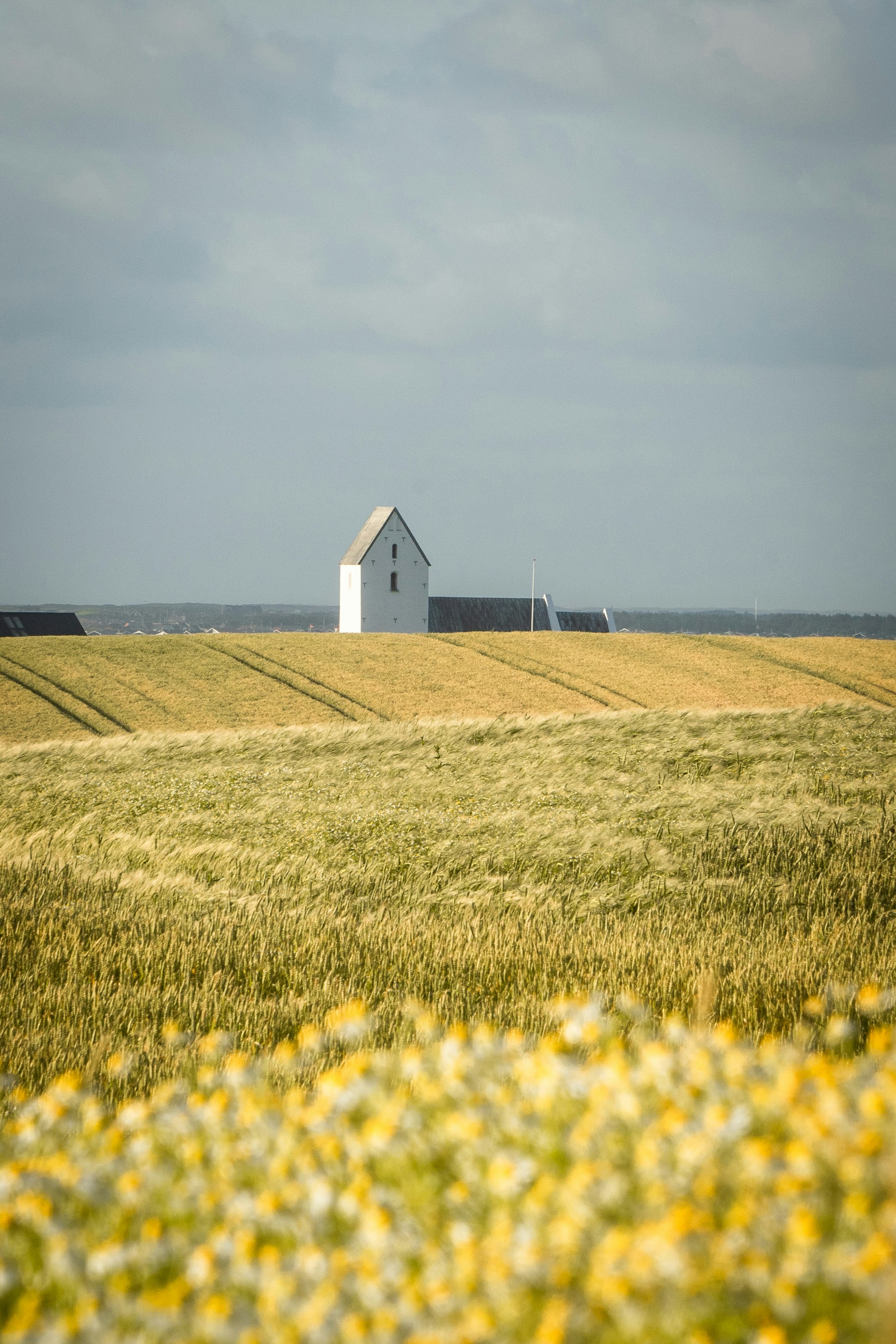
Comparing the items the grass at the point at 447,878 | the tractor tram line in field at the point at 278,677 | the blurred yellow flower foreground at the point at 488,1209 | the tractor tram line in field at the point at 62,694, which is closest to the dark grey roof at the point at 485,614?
the tractor tram line in field at the point at 278,677

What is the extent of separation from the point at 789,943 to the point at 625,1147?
6.50 meters

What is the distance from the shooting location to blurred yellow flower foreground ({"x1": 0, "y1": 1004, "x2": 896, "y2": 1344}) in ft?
7.13

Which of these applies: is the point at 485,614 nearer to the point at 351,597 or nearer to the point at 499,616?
the point at 499,616

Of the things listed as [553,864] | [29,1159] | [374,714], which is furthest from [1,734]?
[29,1159]

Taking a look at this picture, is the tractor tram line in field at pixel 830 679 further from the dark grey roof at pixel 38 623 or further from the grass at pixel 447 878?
the dark grey roof at pixel 38 623

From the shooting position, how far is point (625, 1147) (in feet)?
8.71

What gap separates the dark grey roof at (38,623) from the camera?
79.6 metres

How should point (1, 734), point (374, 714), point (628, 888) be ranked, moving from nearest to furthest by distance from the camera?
point (628, 888) → point (1, 734) → point (374, 714)

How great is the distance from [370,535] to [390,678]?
4323 cm

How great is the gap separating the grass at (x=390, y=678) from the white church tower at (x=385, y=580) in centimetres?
2837

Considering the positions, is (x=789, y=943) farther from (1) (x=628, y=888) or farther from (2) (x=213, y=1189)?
(2) (x=213, y=1189)

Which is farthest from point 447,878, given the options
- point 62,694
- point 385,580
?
point 385,580

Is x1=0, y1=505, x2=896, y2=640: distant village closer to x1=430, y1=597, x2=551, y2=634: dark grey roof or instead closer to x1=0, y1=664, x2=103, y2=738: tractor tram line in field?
x1=430, y1=597, x2=551, y2=634: dark grey roof

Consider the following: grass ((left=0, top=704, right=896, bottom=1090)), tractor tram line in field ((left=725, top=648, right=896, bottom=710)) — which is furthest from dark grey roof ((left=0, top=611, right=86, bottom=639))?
grass ((left=0, top=704, right=896, bottom=1090))
